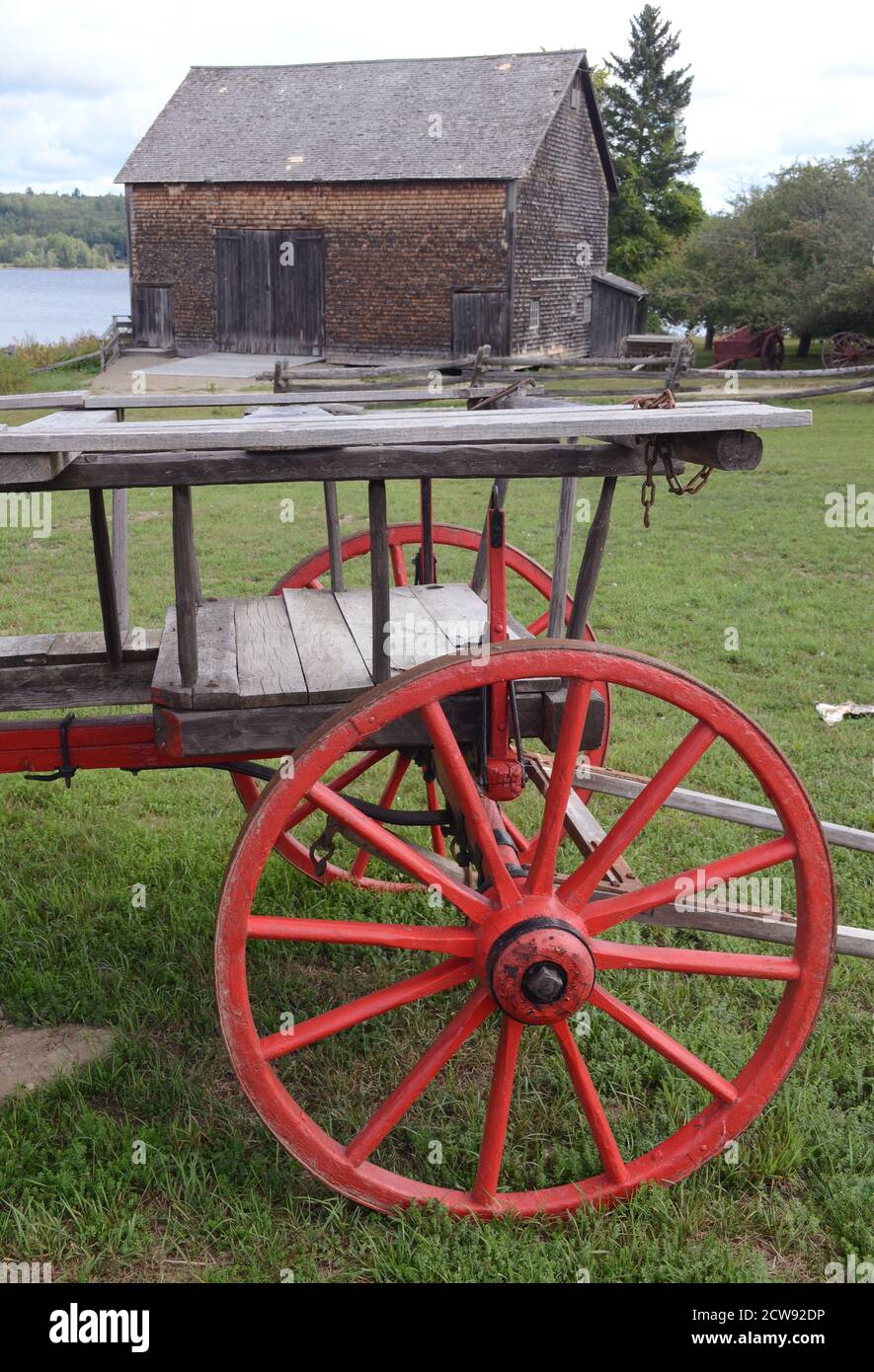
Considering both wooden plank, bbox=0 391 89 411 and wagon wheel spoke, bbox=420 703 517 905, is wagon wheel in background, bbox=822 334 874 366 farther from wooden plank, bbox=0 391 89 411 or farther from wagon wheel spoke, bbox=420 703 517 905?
wagon wheel spoke, bbox=420 703 517 905

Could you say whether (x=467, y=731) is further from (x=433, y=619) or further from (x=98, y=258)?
(x=98, y=258)

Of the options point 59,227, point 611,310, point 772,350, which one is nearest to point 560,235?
point 611,310

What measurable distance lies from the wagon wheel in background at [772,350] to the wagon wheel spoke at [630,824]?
26.8 m

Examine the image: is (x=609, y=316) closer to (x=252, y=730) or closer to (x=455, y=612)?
(x=455, y=612)

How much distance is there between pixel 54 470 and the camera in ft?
7.68

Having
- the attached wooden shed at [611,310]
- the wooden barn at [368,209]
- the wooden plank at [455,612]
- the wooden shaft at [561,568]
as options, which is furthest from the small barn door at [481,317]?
the wooden shaft at [561,568]

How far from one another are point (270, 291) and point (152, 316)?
3.09m

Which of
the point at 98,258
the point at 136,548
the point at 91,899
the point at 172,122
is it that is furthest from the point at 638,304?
the point at 98,258

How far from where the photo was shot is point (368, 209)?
25.0 m

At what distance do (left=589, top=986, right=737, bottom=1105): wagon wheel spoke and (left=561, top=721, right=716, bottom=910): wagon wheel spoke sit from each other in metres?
0.22

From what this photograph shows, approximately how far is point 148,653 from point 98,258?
157m

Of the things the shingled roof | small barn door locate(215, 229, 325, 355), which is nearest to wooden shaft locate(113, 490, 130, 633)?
the shingled roof

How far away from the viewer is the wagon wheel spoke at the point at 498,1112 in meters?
2.57

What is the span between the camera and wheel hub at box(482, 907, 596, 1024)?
2.48 meters
